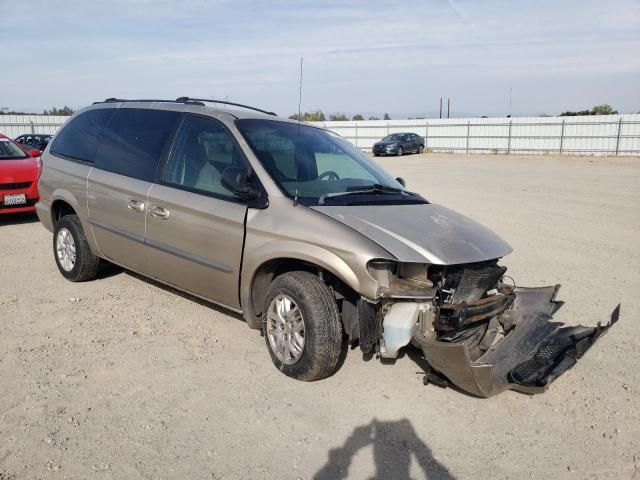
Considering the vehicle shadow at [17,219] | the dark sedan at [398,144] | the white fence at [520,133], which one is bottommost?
the vehicle shadow at [17,219]

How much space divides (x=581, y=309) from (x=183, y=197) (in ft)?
12.6

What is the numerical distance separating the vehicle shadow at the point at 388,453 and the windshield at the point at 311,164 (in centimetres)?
161

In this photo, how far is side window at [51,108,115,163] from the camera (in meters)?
5.52

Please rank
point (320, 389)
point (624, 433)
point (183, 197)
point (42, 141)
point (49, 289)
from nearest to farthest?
point (624, 433)
point (320, 389)
point (183, 197)
point (49, 289)
point (42, 141)

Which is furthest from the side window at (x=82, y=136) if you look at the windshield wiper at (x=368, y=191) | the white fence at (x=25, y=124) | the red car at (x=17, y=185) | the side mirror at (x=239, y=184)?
the white fence at (x=25, y=124)

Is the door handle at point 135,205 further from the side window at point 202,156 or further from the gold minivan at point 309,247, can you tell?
the side window at point 202,156

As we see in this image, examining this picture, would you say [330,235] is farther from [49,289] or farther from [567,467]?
[49,289]

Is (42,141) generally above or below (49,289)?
above

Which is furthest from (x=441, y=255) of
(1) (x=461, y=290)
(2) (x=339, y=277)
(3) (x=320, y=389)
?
(3) (x=320, y=389)

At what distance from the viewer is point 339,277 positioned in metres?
3.55

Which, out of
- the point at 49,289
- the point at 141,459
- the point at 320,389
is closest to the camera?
the point at 141,459

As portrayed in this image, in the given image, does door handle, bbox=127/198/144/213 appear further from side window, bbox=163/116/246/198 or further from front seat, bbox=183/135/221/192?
front seat, bbox=183/135/221/192

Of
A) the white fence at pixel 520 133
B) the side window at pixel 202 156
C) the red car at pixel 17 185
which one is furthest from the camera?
the white fence at pixel 520 133

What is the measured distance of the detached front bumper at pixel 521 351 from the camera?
3324 millimetres
